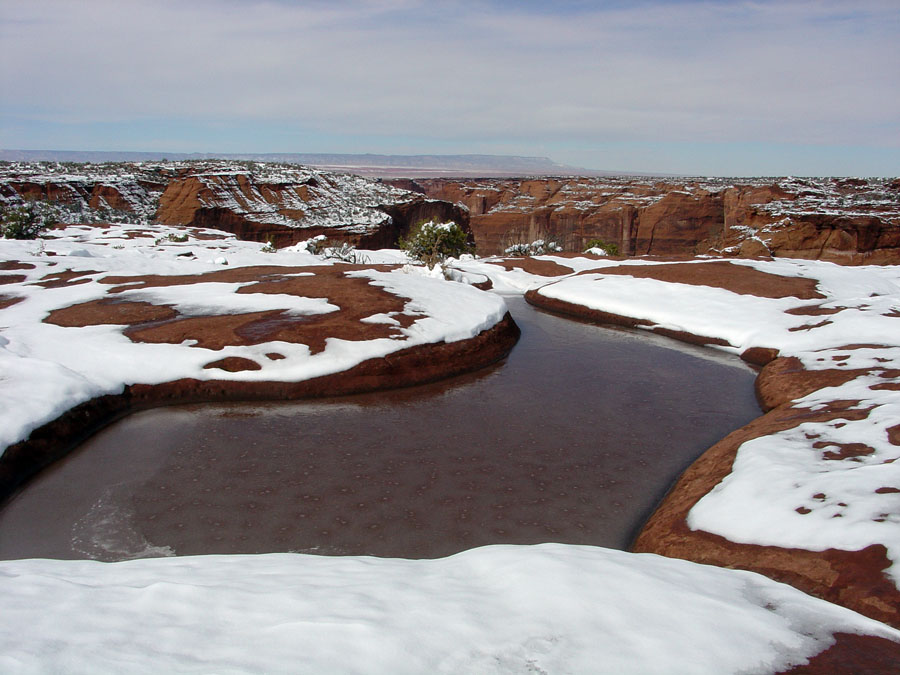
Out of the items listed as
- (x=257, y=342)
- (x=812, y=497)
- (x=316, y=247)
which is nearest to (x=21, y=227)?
(x=316, y=247)

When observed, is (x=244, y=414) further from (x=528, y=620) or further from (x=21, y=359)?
(x=528, y=620)

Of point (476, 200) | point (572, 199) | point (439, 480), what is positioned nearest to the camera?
point (439, 480)

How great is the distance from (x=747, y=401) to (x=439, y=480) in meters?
7.72

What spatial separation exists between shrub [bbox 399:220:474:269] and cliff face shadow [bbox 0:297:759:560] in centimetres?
1447

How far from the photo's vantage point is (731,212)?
69.4m

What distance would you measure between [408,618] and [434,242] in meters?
24.0

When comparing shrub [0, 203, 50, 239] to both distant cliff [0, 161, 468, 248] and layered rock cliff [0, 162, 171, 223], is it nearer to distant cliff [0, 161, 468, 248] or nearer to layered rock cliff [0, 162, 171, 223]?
distant cliff [0, 161, 468, 248]

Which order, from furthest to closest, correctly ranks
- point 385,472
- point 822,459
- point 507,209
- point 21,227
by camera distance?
point 507,209 → point 21,227 → point 385,472 → point 822,459

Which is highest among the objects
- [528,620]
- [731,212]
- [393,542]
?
[731,212]

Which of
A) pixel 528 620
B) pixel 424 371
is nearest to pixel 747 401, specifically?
pixel 424 371

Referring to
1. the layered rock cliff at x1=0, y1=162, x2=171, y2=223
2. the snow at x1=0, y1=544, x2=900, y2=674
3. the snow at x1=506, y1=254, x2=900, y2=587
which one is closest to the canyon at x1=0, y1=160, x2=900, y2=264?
the layered rock cliff at x1=0, y1=162, x2=171, y2=223

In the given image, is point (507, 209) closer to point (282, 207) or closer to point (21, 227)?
point (282, 207)

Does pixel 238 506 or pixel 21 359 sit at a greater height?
pixel 21 359

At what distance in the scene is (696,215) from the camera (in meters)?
79.2
